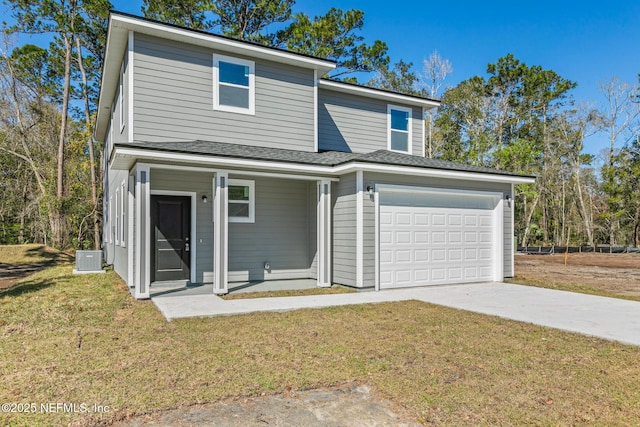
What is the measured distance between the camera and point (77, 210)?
19562mm

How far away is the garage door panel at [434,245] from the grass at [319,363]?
304 cm

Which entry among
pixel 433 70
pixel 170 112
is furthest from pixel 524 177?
pixel 433 70

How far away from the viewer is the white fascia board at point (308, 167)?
7.97 metres

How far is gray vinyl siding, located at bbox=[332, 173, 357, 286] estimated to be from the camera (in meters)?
9.55

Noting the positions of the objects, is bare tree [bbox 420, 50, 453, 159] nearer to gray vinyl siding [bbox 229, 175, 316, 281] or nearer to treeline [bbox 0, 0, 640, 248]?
treeline [bbox 0, 0, 640, 248]

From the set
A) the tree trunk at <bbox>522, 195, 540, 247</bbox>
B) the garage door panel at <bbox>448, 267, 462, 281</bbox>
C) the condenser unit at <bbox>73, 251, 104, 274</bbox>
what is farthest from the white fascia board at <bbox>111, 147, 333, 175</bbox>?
the tree trunk at <bbox>522, 195, 540, 247</bbox>

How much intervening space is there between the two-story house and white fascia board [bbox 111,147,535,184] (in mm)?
35

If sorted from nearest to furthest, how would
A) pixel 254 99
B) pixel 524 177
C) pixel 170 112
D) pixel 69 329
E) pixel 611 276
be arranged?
pixel 69 329
pixel 170 112
pixel 254 99
pixel 524 177
pixel 611 276

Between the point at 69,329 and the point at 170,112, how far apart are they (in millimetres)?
5456

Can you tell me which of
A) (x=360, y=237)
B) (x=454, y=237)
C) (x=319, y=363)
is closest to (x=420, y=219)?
(x=454, y=237)

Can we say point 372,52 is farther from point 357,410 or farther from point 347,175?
point 357,410

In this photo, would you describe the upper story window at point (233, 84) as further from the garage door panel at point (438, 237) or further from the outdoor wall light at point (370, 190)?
the garage door panel at point (438, 237)

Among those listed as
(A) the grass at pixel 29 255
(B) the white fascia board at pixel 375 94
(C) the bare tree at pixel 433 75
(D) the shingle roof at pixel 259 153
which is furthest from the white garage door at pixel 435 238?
(C) the bare tree at pixel 433 75

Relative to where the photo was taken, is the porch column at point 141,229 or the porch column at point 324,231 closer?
the porch column at point 141,229
